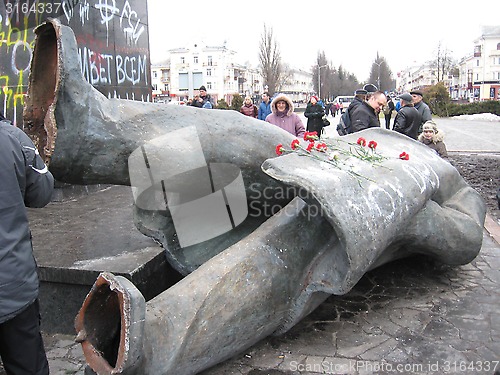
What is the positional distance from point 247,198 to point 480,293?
81.0 inches

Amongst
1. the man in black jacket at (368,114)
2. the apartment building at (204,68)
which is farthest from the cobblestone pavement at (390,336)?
the apartment building at (204,68)

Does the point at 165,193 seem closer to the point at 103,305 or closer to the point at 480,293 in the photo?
the point at 103,305

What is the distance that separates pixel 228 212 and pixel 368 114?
9.57 feet

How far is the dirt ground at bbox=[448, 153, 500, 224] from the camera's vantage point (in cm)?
827

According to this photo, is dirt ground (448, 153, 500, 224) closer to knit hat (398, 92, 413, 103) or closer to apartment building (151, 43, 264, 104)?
knit hat (398, 92, 413, 103)

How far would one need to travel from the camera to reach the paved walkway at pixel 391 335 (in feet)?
10.6

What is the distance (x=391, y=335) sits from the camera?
3.61 m

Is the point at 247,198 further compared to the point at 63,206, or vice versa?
the point at 63,206

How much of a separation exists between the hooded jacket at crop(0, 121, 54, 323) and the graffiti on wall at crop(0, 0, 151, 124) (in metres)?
3.79

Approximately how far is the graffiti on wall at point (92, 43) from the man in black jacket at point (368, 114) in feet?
10.7

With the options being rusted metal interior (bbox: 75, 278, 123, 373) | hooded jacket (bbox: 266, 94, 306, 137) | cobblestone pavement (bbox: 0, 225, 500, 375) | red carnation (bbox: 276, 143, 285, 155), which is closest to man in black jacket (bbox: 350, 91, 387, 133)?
hooded jacket (bbox: 266, 94, 306, 137)

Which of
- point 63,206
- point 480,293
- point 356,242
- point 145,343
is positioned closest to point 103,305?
point 145,343

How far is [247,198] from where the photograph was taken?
4059 millimetres

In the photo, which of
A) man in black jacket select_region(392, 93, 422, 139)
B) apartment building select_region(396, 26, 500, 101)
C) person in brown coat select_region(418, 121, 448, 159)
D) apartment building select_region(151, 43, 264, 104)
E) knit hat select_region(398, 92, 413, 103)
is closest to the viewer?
person in brown coat select_region(418, 121, 448, 159)
